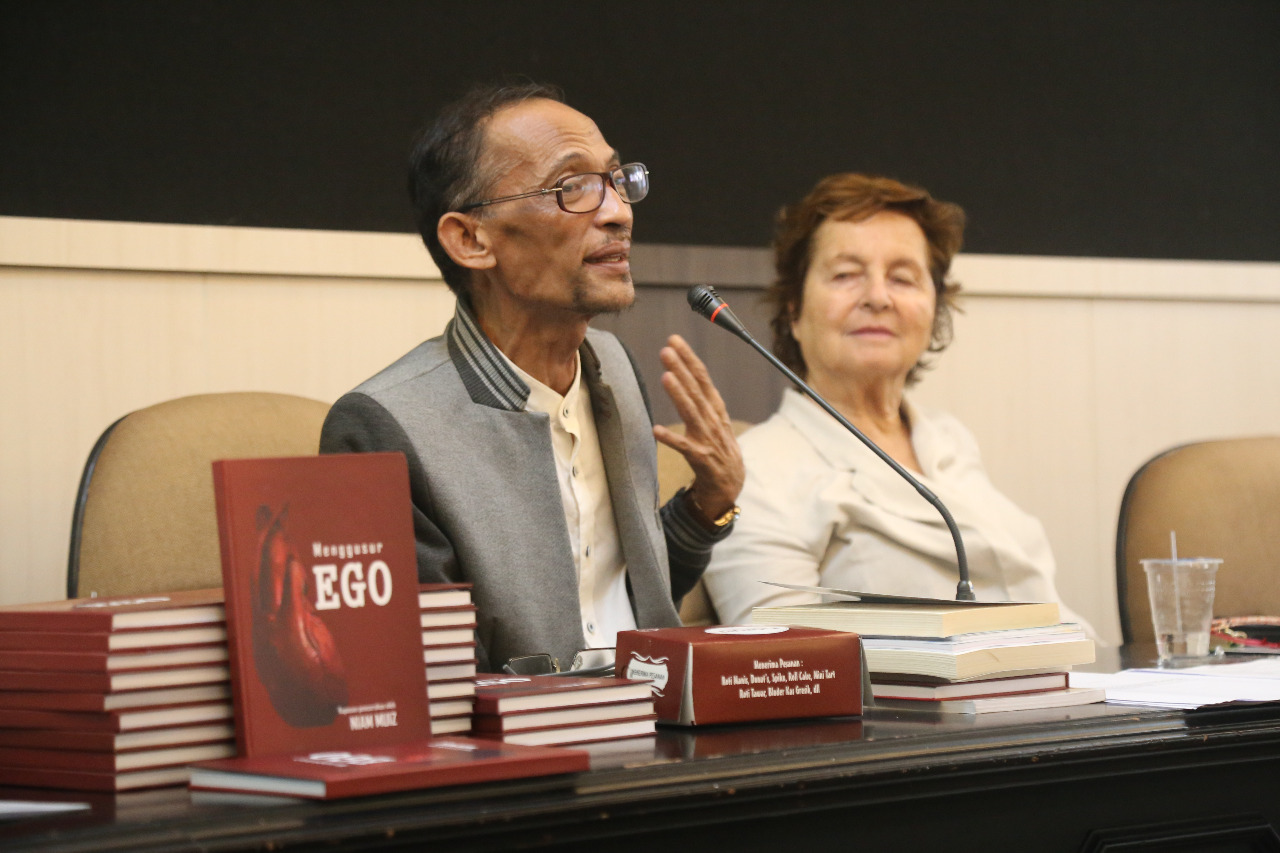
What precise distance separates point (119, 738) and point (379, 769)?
195 millimetres

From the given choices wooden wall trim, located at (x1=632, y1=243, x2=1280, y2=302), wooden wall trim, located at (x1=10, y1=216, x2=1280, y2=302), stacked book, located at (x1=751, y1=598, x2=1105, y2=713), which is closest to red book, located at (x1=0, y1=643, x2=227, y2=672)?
stacked book, located at (x1=751, y1=598, x2=1105, y2=713)

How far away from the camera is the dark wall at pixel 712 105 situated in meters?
2.27

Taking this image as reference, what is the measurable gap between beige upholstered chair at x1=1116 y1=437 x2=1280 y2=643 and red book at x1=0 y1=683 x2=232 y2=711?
1.73 meters

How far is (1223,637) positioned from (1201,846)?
0.72 m

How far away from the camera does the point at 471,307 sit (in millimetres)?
1793

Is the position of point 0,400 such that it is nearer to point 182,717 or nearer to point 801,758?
point 182,717

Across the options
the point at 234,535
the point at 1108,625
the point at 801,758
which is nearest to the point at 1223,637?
the point at 801,758

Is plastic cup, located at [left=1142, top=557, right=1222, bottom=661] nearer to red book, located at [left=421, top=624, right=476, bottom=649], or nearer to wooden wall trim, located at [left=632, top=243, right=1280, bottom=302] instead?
red book, located at [left=421, top=624, right=476, bottom=649]

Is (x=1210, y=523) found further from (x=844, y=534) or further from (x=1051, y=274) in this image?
(x=1051, y=274)

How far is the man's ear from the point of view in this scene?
1.71 meters

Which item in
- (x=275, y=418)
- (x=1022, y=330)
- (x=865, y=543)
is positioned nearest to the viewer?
(x=275, y=418)

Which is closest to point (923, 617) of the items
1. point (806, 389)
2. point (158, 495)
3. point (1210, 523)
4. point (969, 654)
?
point (969, 654)

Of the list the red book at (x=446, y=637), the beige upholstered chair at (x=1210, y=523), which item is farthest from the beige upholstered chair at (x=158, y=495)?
the beige upholstered chair at (x=1210, y=523)

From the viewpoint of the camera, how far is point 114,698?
0.87 meters
